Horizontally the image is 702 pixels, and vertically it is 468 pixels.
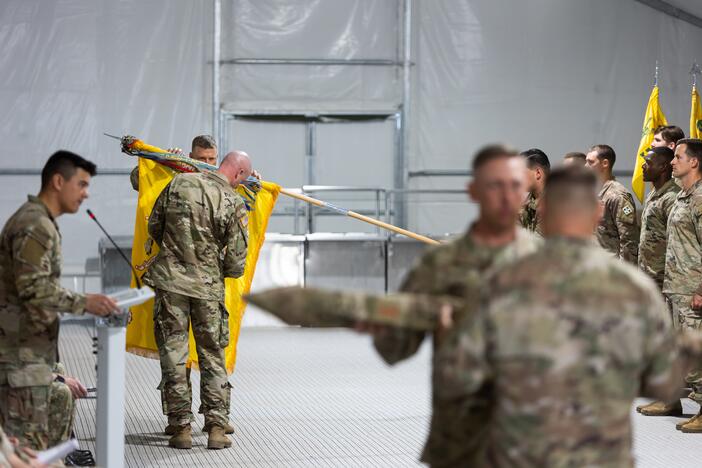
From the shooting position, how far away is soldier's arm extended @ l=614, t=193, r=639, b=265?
6805 millimetres

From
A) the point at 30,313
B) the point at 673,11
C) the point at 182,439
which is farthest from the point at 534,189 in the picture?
the point at 673,11

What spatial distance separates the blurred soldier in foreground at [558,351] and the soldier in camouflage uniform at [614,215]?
14.9 ft

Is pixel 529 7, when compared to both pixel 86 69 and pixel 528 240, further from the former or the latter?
pixel 528 240

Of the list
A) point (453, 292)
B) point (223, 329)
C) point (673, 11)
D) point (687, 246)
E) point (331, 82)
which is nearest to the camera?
point (453, 292)

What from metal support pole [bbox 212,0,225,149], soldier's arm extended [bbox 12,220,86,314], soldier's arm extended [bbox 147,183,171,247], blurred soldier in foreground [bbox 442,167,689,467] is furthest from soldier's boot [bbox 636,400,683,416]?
metal support pole [bbox 212,0,225,149]

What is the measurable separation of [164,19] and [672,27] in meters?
6.26

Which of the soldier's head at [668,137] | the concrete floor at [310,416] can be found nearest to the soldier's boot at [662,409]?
the concrete floor at [310,416]

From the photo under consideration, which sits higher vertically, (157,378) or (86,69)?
(86,69)

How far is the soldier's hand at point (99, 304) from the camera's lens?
12.8 feet

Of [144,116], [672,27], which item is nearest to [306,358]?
[144,116]

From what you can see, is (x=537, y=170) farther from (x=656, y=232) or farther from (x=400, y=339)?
(x=400, y=339)

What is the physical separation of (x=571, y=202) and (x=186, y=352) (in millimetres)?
3529

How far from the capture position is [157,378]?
7.78 meters

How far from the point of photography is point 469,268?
276 cm
